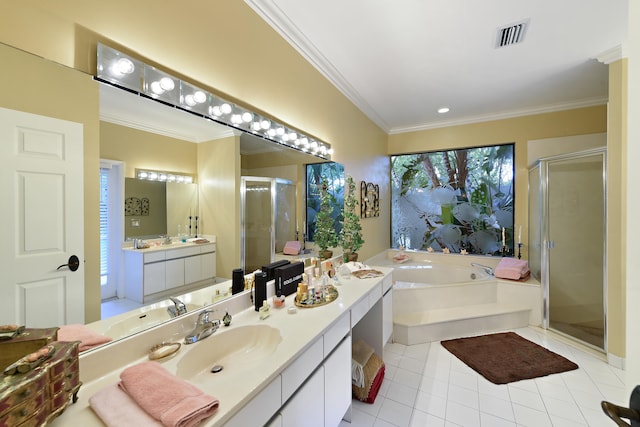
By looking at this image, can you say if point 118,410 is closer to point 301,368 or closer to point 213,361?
point 213,361

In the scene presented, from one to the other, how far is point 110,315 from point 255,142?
1.22m

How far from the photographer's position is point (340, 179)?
287 centimetres

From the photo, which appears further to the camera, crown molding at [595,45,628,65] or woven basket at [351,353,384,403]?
crown molding at [595,45,628,65]

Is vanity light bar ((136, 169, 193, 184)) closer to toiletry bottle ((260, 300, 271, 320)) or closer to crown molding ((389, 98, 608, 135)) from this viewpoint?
toiletry bottle ((260, 300, 271, 320))

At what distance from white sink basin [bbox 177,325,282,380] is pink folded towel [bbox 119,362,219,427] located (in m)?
0.21

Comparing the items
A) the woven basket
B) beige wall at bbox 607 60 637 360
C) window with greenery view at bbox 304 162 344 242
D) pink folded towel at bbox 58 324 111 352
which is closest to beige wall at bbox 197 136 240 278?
pink folded towel at bbox 58 324 111 352

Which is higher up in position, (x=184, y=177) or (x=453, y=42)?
(x=453, y=42)

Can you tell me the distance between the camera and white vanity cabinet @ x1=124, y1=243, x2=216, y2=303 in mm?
1145

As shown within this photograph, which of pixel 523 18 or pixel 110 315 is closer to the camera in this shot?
pixel 110 315

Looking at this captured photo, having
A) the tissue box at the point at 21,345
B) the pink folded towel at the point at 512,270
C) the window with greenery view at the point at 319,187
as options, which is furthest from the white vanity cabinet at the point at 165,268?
the pink folded towel at the point at 512,270

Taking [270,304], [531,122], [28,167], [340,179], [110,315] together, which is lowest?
[270,304]

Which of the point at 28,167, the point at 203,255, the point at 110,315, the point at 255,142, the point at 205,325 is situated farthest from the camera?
the point at 255,142

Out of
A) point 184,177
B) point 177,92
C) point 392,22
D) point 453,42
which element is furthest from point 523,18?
point 184,177

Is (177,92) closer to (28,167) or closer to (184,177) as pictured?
(184,177)
